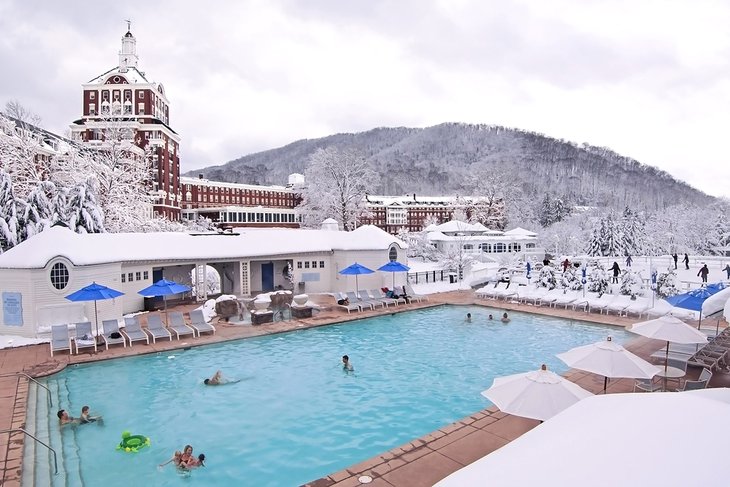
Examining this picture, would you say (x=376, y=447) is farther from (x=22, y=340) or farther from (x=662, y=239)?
(x=662, y=239)

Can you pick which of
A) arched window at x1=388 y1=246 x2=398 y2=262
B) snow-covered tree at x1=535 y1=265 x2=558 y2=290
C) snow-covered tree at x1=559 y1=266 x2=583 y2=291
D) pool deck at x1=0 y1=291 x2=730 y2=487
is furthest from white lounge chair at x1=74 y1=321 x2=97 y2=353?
snow-covered tree at x1=559 y1=266 x2=583 y2=291

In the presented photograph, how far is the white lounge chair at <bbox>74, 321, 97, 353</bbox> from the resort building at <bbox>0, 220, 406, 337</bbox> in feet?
5.60

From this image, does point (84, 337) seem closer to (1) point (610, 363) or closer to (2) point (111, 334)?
(2) point (111, 334)

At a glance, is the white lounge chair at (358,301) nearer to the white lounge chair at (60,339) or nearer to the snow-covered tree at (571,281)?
the snow-covered tree at (571,281)

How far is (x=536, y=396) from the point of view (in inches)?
273

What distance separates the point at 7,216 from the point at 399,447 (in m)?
22.6

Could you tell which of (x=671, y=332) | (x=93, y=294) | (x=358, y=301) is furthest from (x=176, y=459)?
(x=358, y=301)

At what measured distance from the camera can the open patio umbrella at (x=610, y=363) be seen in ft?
27.0

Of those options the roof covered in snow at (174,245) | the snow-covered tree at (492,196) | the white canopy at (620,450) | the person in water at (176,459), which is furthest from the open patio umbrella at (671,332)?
the snow-covered tree at (492,196)

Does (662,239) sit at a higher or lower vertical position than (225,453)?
higher

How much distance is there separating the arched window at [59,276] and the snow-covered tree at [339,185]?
31.8 metres

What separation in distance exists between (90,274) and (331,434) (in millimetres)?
12913

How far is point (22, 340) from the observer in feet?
51.4

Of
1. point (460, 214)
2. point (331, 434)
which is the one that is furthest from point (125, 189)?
point (460, 214)
